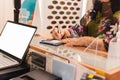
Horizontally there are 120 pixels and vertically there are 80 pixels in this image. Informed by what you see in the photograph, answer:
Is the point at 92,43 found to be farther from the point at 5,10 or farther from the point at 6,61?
the point at 5,10

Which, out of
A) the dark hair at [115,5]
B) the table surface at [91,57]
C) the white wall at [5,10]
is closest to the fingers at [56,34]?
the table surface at [91,57]

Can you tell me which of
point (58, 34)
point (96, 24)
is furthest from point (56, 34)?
point (96, 24)

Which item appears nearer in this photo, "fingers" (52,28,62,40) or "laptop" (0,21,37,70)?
"laptop" (0,21,37,70)

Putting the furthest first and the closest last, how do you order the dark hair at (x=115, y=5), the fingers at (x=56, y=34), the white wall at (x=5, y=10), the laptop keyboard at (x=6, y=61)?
1. the white wall at (x=5, y=10)
2. the dark hair at (x=115, y=5)
3. the fingers at (x=56, y=34)
4. the laptop keyboard at (x=6, y=61)

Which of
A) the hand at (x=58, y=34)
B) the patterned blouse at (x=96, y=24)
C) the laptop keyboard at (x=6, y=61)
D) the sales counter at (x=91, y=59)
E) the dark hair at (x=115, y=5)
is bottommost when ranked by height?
the laptop keyboard at (x=6, y=61)

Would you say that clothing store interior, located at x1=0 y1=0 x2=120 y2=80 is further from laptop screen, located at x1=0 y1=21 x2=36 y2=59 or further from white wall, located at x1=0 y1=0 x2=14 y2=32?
white wall, located at x1=0 y1=0 x2=14 y2=32

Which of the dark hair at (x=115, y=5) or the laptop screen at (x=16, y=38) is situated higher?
the dark hair at (x=115, y=5)

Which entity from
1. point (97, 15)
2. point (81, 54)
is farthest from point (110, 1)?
point (81, 54)

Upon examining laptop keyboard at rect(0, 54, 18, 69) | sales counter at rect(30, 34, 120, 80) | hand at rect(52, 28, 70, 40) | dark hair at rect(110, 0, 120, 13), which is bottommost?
laptop keyboard at rect(0, 54, 18, 69)

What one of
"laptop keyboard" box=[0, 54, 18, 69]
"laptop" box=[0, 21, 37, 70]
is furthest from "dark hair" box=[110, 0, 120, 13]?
"laptop keyboard" box=[0, 54, 18, 69]

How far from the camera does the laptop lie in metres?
1.08

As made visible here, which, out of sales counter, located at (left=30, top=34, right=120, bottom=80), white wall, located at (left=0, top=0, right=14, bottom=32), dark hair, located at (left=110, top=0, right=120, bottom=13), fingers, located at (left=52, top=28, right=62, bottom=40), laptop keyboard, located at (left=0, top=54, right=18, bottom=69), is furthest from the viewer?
white wall, located at (left=0, top=0, right=14, bottom=32)

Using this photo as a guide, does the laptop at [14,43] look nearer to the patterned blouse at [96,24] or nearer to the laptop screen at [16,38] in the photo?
the laptop screen at [16,38]

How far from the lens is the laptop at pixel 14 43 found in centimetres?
108
